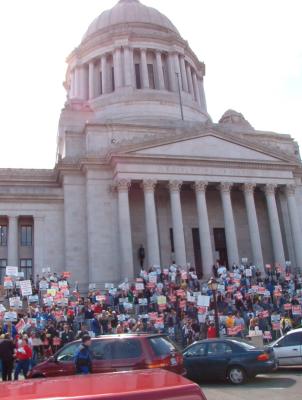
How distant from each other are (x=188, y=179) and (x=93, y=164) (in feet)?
26.4

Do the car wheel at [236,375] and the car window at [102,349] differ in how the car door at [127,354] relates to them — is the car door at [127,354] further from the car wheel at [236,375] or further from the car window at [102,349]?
the car wheel at [236,375]

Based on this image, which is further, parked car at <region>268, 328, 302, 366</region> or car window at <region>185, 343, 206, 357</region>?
parked car at <region>268, 328, 302, 366</region>

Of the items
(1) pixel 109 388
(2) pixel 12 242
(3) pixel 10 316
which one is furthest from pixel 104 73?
(1) pixel 109 388

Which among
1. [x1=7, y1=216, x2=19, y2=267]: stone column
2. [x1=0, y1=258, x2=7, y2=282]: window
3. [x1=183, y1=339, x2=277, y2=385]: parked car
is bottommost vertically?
[x1=183, y1=339, x2=277, y2=385]: parked car

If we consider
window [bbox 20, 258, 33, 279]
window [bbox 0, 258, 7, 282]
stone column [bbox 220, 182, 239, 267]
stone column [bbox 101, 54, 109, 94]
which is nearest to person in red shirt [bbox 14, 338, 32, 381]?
window [bbox 0, 258, 7, 282]

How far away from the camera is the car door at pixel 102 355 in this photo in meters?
11.8

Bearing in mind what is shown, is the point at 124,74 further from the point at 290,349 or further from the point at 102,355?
the point at 102,355

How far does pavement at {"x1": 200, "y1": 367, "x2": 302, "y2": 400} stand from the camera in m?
11.9

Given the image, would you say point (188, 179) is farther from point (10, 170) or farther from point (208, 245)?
point (10, 170)

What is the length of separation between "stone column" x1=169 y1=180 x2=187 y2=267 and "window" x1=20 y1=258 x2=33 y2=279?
40.6 feet

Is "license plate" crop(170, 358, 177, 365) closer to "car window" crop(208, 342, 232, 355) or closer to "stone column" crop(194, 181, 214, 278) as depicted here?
"car window" crop(208, 342, 232, 355)

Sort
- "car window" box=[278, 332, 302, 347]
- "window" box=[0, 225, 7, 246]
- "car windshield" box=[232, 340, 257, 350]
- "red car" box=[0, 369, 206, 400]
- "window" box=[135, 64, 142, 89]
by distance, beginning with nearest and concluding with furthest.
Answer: "red car" box=[0, 369, 206, 400]
"car windshield" box=[232, 340, 257, 350]
"car window" box=[278, 332, 302, 347]
"window" box=[0, 225, 7, 246]
"window" box=[135, 64, 142, 89]

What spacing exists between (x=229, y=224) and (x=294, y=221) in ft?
21.1

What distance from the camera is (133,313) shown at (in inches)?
1100
